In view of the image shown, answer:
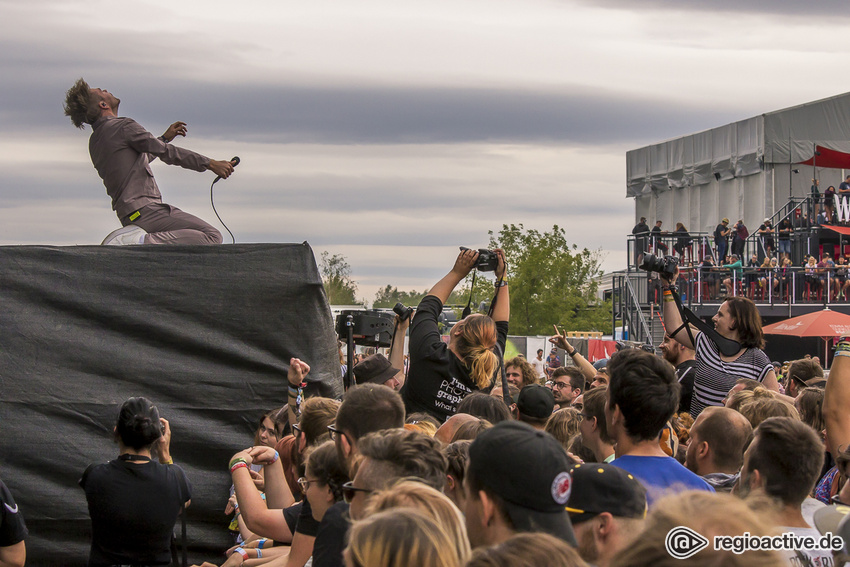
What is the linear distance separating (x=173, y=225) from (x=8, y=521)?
9.62 ft

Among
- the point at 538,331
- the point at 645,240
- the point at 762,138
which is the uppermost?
the point at 762,138

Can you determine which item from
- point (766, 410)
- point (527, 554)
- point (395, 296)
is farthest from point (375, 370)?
point (395, 296)

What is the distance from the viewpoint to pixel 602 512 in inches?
106

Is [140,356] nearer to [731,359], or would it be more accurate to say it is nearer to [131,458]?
[131,458]

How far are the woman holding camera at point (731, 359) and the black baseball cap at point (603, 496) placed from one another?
3495 millimetres

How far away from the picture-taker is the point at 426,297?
18.5 feet

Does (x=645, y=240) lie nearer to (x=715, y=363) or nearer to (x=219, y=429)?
(x=715, y=363)

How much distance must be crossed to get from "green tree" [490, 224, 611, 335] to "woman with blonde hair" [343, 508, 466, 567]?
40.4 m

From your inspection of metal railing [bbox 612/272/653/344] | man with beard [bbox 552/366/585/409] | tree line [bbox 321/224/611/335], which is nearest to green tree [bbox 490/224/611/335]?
tree line [bbox 321/224/611/335]

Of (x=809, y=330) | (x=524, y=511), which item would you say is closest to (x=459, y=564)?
(x=524, y=511)

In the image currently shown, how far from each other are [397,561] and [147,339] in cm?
393

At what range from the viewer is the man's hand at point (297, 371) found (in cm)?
515

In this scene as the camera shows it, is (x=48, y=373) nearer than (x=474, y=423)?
No

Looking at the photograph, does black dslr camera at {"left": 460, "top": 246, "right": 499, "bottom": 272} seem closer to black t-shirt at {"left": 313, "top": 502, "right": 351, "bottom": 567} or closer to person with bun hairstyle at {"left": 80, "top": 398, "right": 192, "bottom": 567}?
person with bun hairstyle at {"left": 80, "top": 398, "right": 192, "bottom": 567}
